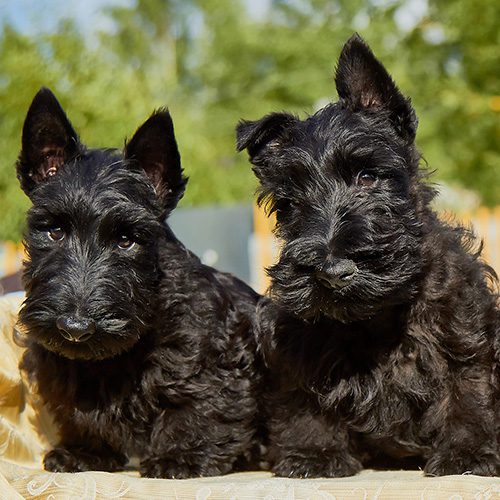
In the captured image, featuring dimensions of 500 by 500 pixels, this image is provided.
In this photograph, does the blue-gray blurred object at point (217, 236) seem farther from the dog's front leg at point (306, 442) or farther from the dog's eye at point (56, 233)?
Result: the dog's front leg at point (306, 442)

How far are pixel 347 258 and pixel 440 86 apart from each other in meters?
16.4

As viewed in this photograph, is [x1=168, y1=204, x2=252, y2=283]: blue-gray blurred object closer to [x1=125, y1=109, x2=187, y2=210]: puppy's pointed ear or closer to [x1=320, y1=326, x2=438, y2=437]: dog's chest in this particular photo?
[x1=125, y1=109, x2=187, y2=210]: puppy's pointed ear

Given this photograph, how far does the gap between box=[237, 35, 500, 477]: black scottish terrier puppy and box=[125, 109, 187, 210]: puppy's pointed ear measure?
1.69 ft

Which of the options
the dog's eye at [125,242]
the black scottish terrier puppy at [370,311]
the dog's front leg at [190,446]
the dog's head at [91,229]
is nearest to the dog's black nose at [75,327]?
the dog's head at [91,229]

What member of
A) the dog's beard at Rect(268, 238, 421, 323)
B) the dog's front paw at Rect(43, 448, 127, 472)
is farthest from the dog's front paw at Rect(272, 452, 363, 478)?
the dog's front paw at Rect(43, 448, 127, 472)

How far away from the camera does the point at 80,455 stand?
15.3 feet

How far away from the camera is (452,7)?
699 inches

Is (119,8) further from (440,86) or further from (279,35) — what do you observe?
(440,86)

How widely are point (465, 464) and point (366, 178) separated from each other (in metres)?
1.53

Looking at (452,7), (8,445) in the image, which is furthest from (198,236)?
(452,7)

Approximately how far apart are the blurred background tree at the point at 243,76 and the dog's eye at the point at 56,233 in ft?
10.8

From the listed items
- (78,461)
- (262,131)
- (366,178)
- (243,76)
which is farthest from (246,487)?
(243,76)

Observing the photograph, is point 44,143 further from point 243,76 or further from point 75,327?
point 243,76

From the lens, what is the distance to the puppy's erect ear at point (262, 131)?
4.40m
